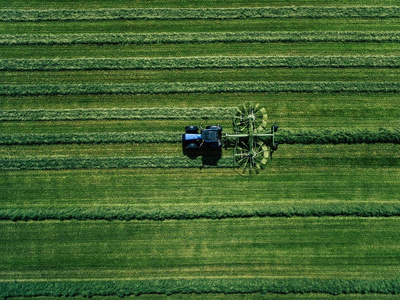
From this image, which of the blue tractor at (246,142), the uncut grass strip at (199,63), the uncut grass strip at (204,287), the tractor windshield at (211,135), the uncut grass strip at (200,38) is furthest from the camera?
the uncut grass strip at (200,38)

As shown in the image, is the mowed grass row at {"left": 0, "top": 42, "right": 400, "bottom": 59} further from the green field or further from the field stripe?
the field stripe

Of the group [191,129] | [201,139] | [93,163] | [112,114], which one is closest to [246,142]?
[201,139]

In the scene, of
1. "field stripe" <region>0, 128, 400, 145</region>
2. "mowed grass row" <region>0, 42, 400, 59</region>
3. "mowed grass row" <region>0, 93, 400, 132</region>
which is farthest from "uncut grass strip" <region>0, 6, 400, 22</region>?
"field stripe" <region>0, 128, 400, 145</region>

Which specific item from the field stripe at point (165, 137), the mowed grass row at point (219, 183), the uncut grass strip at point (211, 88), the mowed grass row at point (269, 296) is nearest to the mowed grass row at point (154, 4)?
the uncut grass strip at point (211, 88)

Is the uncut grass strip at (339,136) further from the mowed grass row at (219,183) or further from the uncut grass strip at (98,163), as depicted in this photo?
the uncut grass strip at (98,163)

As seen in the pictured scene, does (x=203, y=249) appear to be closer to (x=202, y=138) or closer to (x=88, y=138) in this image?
(x=202, y=138)
